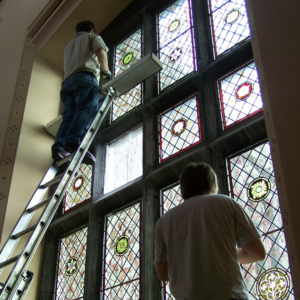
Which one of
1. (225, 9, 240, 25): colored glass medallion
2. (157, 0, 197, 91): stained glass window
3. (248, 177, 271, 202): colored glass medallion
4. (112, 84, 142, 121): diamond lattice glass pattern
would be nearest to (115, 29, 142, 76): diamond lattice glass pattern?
(157, 0, 197, 91): stained glass window

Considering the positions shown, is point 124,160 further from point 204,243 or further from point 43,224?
point 204,243

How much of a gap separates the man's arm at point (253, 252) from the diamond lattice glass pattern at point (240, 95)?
1.50 meters

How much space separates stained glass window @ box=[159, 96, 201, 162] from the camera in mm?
3463

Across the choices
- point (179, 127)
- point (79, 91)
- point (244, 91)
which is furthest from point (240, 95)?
point (79, 91)

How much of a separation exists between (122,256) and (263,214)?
4.21 feet

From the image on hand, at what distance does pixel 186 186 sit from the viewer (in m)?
1.92

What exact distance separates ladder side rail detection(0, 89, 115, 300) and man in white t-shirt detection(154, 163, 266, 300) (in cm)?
99

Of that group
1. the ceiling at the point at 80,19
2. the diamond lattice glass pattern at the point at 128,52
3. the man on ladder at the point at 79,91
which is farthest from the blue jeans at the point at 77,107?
the ceiling at the point at 80,19

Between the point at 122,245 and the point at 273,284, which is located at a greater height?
the point at 122,245

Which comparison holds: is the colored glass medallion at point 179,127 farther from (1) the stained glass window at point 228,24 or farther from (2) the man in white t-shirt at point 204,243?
(2) the man in white t-shirt at point 204,243

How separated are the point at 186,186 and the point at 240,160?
1209 millimetres

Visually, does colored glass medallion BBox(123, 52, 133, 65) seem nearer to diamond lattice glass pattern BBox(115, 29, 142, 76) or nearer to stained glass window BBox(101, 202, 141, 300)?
diamond lattice glass pattern BBox(115, 29, 142, 76)

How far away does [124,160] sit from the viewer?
13.1ft

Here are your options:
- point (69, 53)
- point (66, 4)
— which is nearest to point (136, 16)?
point (66, 4)
